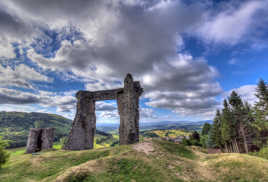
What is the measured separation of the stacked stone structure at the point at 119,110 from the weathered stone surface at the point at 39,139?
511cm

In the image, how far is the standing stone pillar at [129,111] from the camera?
1911 cm

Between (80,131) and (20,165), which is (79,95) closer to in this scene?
(80,131)

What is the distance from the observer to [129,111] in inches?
773

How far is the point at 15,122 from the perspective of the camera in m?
137

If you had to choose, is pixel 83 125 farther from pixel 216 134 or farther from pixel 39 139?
pixel 216 134

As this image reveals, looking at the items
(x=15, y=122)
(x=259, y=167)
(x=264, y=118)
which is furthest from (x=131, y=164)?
(x=15, y=122)

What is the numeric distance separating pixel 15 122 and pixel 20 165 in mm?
167255

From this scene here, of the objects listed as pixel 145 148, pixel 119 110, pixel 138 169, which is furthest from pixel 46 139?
pixel 138 169

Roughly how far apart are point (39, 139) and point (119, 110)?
15.8 m

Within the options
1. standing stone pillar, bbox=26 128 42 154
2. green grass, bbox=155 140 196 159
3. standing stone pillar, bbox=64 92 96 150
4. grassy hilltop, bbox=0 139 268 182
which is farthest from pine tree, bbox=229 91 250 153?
standing stone pillar, bbox=26 128 42 154

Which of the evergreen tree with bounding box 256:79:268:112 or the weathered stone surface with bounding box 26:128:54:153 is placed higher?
the evergreen tree with bounding box 256:79:268:112

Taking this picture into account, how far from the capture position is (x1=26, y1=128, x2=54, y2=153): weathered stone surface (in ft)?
75.1

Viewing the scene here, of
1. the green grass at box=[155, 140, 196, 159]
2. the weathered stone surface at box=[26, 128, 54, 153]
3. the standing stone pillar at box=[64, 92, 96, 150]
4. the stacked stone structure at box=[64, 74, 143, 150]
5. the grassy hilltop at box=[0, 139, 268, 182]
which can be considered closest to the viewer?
the grassy hilltop at box=[0, 139, 268, 182]

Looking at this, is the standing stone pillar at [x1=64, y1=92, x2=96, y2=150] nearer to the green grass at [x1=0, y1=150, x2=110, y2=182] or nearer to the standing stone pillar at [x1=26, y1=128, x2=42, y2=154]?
the standing stone pillar at [x1=26, y1=128, x2=42, y2=154]
